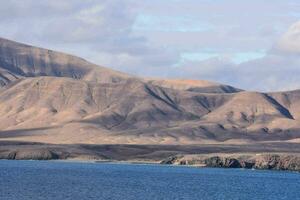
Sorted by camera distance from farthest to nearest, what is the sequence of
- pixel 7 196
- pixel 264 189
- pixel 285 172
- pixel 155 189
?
pixel 285 172, pixel 264 189, pixel 155 189, pixel 7 196

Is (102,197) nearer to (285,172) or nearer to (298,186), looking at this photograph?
(298,186)

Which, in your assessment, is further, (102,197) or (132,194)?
(132,194)

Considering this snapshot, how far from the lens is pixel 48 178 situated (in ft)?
467

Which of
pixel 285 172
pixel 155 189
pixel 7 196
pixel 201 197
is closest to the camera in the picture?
pixel 7 196

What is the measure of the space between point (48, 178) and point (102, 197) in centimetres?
3991

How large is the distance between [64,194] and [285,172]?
328 ft

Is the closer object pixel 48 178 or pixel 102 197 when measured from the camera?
pixel 102 197

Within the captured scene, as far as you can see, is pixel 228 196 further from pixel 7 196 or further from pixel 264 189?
pixel 7 196

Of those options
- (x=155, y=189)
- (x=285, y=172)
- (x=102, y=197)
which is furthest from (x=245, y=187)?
(x=285, y=172)

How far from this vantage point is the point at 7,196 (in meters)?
101

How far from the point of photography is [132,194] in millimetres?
111562


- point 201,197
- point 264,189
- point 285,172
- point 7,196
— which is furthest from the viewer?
point 285,172

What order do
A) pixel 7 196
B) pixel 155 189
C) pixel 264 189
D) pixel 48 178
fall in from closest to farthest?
pixel 7 196, pixel 155 189, pixel 264 189, pixel 48 178

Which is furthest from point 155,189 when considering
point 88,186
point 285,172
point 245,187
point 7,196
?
point 285,172
